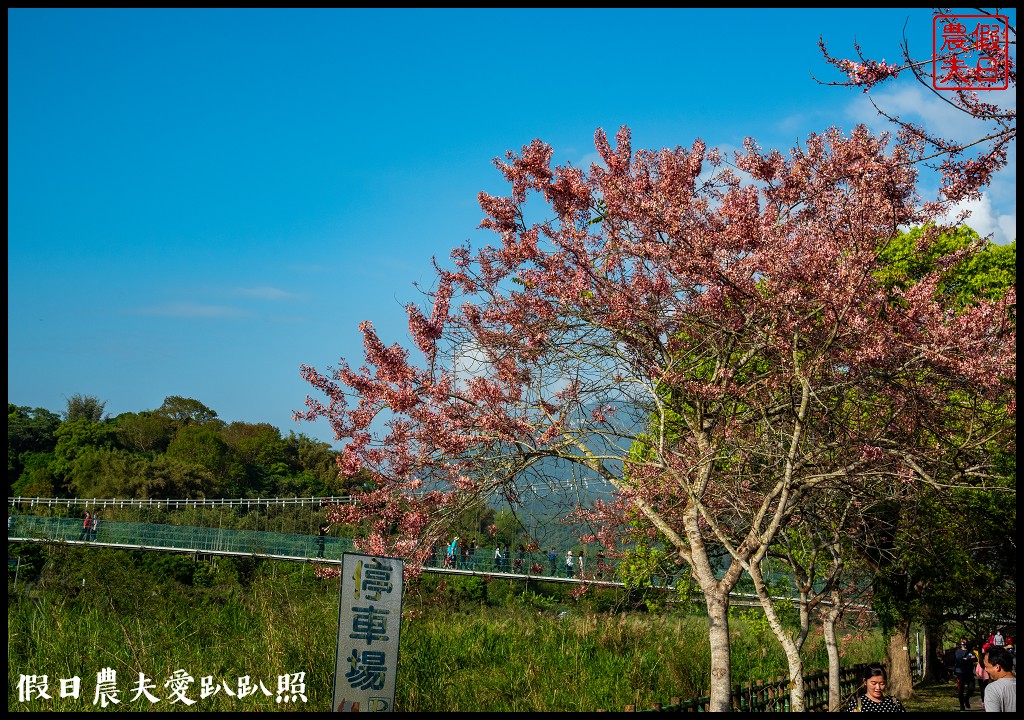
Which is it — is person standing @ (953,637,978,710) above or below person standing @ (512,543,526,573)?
below

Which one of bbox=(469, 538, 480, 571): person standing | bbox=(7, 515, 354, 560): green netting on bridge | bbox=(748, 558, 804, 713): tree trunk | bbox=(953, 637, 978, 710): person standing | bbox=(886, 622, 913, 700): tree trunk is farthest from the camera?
bbox=(7, 515, 354, 560): green netting on bridge

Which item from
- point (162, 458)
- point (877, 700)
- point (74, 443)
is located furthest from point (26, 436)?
point (877, 700)

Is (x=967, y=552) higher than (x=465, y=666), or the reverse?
(x=967, y=552)

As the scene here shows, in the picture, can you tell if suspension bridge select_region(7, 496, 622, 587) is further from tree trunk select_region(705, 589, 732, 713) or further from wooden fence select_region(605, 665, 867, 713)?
tree trunk select_region(705, 589, 732, 713)

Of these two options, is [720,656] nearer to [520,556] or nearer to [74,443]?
[520,556]

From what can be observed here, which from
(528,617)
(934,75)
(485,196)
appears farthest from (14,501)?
(934,75)

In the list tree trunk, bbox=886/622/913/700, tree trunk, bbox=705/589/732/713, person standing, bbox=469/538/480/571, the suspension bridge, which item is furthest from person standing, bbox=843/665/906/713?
tree trunk, bbox=886/622/913/700

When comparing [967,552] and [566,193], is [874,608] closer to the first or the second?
[967,552]

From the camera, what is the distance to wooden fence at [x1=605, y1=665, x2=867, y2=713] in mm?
7641

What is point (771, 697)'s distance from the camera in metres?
9.40

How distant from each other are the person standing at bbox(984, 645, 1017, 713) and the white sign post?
427cm

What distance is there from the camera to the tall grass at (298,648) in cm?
698

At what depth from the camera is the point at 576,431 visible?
7613 mm

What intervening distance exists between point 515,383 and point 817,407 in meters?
2.75
